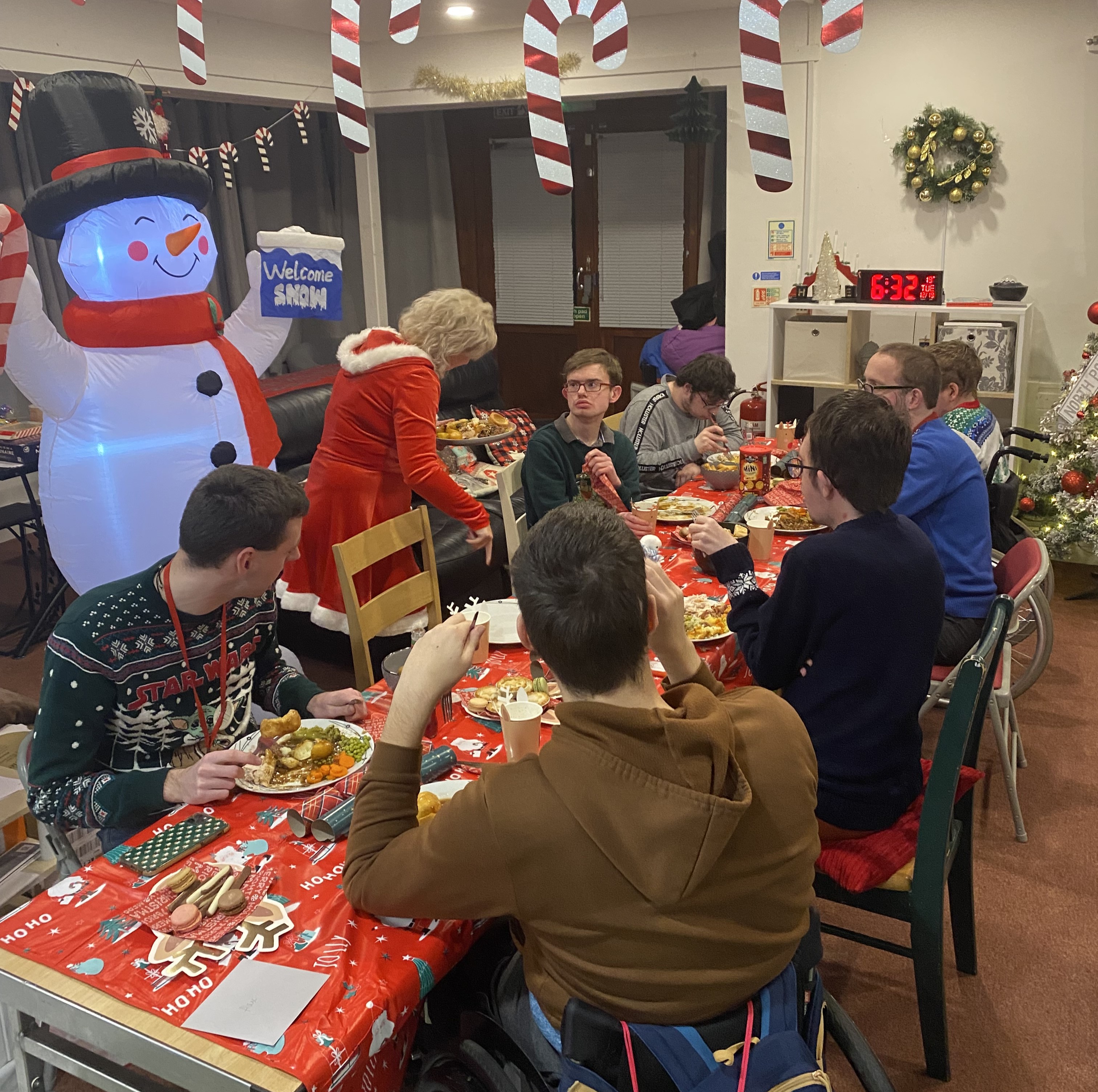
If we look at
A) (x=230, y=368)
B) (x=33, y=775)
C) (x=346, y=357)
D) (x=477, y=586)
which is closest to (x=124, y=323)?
(x=230, y=368)

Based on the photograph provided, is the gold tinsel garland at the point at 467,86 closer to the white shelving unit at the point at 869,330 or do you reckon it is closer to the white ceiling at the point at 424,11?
the white ceiling at the point at 424,11

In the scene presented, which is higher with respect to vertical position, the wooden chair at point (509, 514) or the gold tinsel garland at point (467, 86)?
the gold tinsel garland at point (467, 86)

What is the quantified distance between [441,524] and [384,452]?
1.46 meters

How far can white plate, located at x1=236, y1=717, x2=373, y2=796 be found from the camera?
1.69 m

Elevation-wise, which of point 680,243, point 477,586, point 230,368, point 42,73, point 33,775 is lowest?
point 477,586

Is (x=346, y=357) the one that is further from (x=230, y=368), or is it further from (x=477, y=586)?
(x=477, y=586)

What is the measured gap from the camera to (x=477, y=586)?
180 inches

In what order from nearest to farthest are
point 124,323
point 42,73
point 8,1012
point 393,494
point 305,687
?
point 8,1012 → point 305,687 → point 124,323 → point 393,494 → point 42,73

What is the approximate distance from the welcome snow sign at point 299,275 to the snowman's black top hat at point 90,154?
0.29 meters

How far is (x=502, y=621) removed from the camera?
2.38 m

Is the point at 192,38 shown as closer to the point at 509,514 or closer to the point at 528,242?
the point at 509,514

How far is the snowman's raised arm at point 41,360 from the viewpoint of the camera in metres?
2.84

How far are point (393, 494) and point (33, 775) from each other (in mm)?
1909

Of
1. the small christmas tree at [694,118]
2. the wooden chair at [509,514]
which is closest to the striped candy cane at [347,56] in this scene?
the wooden chair at [509,514]
